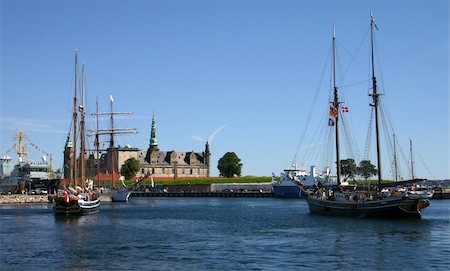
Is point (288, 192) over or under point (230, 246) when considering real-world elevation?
over

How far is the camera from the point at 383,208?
69062 millimetres

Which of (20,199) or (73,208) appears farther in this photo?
(20,199)

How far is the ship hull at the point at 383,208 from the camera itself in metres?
67.9

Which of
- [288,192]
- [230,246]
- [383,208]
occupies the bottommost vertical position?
[230,246]

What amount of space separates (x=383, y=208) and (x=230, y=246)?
1137 inches

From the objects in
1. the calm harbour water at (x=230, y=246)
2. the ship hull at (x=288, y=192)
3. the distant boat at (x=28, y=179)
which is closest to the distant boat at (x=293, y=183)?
the ship hull at (x=288, y=192)

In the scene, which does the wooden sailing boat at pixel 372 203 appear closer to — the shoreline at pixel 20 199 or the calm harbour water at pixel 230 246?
the calm harbour water at pixel 230 246

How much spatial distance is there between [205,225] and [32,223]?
Result: 20378 mm

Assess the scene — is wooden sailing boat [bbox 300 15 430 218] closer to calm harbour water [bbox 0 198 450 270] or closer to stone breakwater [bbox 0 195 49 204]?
calm harbour water [bbox 0 198 450 270]

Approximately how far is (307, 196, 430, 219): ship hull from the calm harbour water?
1889 mm

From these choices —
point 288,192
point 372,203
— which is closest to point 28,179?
point 288,192

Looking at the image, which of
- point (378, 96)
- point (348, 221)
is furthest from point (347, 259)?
point (378, 96)

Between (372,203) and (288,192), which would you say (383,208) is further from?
(288,192)

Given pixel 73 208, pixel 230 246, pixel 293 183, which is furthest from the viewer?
pixel 293 183
